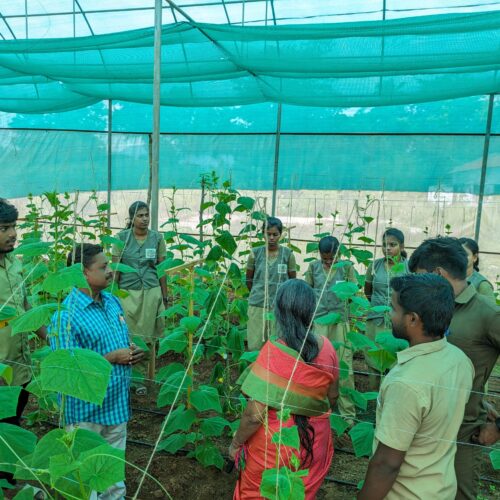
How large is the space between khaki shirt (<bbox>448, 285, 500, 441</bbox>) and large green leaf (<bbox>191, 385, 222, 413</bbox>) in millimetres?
1245

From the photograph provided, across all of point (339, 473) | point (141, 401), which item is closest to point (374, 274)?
point (339, 473)

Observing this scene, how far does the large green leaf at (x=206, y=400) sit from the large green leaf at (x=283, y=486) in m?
1.24

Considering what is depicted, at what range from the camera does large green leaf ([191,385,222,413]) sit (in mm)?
2643

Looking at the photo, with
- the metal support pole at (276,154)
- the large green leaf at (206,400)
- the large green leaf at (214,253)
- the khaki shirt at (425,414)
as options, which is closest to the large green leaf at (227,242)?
the large green leaf at (214,253)

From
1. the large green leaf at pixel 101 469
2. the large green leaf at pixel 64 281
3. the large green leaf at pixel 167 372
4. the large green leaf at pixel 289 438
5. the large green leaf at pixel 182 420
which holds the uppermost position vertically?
the large green leaf at pixel 64 281

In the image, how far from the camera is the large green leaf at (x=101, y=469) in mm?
1147

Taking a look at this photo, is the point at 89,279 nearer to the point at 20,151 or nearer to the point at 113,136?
the point at 113,136

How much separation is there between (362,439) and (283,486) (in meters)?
0.91

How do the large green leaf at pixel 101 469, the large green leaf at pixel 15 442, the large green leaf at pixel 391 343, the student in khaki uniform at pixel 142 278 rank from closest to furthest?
the large green leaf at pixel 101 469
the large green leaf at pixel 15 442
the large green leaf at pixel 391 343
the student in khaki uniform at pixel 142 278

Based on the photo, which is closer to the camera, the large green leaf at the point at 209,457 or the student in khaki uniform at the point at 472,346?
the student in khaki uniform at the point at 472,346

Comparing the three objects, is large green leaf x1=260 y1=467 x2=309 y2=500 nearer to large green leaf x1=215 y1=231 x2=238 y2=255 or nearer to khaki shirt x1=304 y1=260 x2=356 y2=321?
large green leaf x1=215 y1=231 x2=238 y2=255

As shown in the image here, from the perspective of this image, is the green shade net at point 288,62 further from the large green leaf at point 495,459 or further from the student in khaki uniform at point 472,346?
the large green leaf at point 495,459

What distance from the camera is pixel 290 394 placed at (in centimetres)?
182

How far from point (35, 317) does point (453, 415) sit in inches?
54.0
